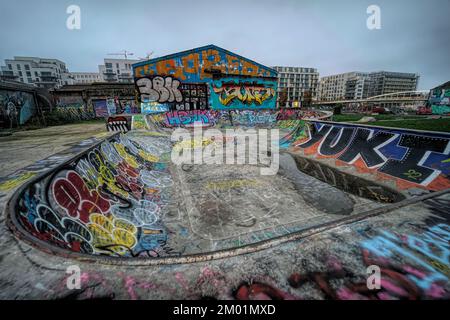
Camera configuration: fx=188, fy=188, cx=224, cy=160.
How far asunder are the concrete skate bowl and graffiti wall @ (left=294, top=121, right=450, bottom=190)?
609 millimetres

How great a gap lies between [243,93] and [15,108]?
25613 millimetres

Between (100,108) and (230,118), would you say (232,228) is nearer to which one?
(230,118)

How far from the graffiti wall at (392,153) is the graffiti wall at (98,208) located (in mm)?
9116

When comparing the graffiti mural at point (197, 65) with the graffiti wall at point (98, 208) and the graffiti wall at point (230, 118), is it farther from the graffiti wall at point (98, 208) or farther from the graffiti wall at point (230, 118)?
the graffiti wall at point (98, 208)

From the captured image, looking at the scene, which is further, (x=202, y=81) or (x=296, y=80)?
(x=296, y=80)

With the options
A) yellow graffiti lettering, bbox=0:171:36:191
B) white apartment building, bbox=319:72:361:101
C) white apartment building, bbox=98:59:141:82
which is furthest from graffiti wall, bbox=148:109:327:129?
white apartment building, bbox=319:72:361:101

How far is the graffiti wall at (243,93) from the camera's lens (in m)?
25.1

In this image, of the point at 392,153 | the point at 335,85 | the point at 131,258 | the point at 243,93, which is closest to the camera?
the point at 131,258

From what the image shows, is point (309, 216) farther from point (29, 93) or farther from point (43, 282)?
point (29, 93)

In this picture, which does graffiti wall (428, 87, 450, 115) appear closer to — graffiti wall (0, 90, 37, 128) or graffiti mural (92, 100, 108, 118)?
graffiti mural (92, 100, 108, 118)

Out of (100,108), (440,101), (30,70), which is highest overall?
(30,70)

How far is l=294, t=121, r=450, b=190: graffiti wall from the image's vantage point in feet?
23.3

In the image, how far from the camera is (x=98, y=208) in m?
4.92

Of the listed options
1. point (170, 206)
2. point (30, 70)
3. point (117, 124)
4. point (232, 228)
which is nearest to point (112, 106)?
point (117, 124)
